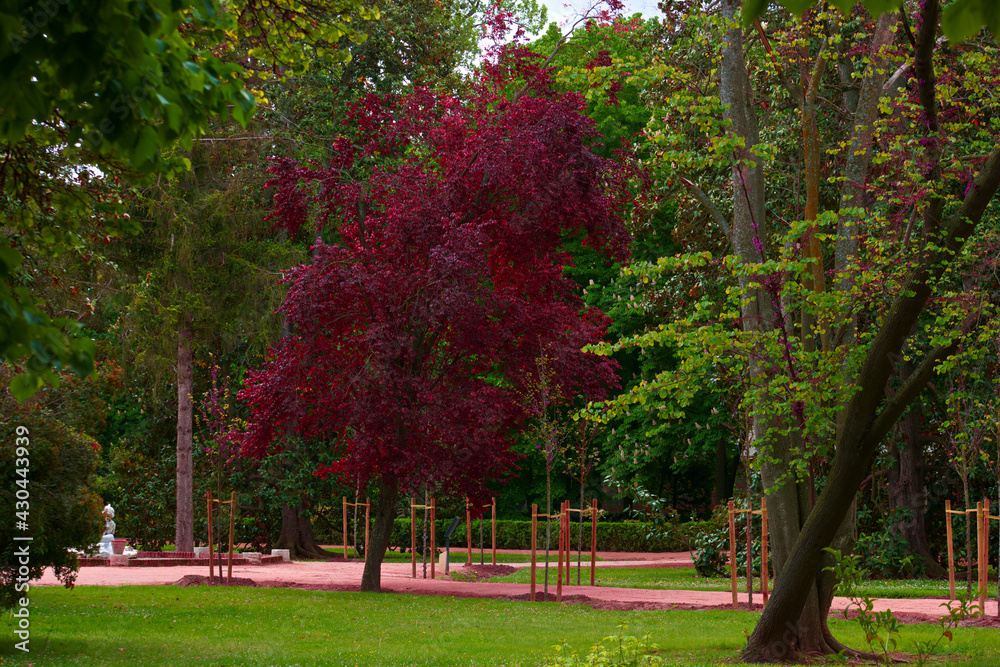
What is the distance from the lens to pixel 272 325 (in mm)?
24484

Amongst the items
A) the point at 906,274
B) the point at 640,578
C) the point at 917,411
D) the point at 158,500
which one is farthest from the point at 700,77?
the point at 158,500

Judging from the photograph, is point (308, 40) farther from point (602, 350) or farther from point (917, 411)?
point (917, 411)

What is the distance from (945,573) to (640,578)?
20.3ft

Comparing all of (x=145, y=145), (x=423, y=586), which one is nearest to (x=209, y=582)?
(x=423, y=586)

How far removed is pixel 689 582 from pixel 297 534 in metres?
11.8

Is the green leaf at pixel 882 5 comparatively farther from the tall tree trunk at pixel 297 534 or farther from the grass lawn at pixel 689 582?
the tall tree trunk at pixel 297 534

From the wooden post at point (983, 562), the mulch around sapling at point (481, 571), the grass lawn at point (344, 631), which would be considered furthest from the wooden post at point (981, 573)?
the mulch around sapling at point (481, 571)

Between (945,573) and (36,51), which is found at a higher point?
(36,51)

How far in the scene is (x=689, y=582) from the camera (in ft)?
A: 65.0

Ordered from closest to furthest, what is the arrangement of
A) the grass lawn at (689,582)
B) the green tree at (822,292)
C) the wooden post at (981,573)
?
the green tree at (822,292)
the wooden post at (981,573)
the grass lawn at (689,582)

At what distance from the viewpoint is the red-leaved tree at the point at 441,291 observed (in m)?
14.6

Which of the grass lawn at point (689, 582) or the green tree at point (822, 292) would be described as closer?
the green tree at point (822, 292)

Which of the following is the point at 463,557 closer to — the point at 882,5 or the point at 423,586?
the point at 423,586

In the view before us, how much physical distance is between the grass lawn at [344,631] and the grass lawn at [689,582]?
454 cm
